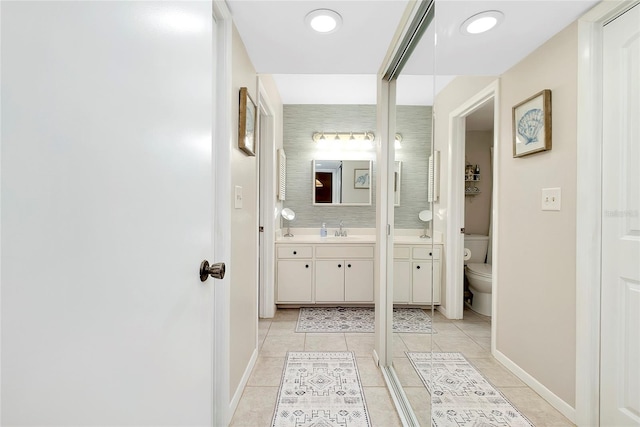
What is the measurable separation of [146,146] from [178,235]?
0.67ft

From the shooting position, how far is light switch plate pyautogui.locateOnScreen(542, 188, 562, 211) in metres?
0.81

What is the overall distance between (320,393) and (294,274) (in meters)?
1.54

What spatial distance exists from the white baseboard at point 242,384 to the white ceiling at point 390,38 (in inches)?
71.1

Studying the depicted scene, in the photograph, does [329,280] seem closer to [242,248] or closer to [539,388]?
[242,248]

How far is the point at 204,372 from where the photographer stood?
793mm

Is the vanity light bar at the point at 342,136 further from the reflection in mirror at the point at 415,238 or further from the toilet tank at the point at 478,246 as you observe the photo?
the toilet tank at the point at 478,246

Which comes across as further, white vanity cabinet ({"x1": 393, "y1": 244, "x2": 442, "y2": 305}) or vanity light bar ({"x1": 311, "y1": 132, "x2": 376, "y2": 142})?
vanity light bar ({"x1": 311, "y1": 132, "x2": 376, "y2": 142})

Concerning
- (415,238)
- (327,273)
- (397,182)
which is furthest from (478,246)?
(327,273)

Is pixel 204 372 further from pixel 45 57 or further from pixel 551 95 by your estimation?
pixel 551 95

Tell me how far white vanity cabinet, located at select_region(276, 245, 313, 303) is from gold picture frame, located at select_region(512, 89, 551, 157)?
8.32 ft

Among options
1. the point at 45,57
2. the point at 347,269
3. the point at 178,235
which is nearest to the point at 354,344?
the point at 347,269

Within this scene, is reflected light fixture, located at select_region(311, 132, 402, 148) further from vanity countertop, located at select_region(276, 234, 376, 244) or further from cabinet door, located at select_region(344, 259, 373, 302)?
cabinet door, located at select_region(344, 259, 373, 302)

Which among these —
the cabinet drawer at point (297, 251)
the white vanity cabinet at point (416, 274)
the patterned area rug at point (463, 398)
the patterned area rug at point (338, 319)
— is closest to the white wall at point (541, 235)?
the patterned area rug at point (463, 398)

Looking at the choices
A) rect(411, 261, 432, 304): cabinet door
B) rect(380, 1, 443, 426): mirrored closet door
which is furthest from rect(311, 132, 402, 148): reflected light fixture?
rect(411, 261, 432, 304): cabinet door
